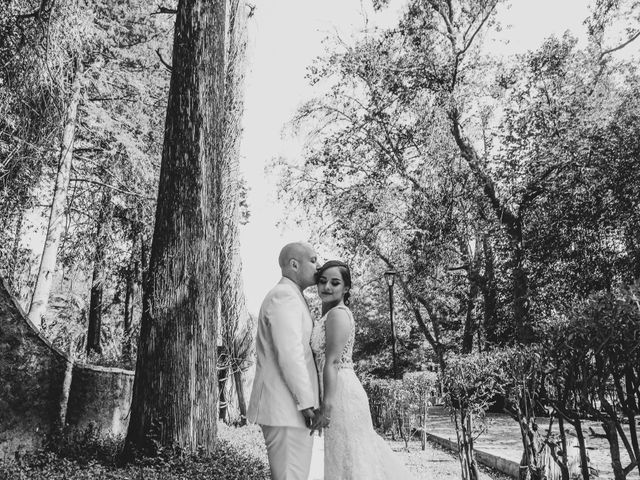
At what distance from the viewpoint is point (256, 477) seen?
495 cm

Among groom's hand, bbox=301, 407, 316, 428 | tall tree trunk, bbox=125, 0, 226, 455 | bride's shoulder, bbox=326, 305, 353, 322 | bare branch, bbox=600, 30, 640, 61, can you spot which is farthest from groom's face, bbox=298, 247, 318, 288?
bare branch, bbox=600, 30, 640, 61

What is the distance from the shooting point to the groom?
3.45 metres

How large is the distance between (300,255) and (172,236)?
2525mm

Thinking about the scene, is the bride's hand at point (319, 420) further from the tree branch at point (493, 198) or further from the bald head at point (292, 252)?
the tree branch at point (493, 198)

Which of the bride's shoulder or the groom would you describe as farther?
the bride's shoulder

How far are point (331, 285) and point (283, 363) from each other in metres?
0.72

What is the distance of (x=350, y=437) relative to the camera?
4.19m

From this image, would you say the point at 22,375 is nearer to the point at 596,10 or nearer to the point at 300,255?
the point at 300,255

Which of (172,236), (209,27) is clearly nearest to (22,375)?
(172,236)

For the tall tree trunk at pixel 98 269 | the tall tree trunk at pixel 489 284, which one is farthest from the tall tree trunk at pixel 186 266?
the tall tree trunk at pixel 489 284

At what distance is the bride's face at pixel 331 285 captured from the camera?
3916 millimetres

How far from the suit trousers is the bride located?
1.07ft

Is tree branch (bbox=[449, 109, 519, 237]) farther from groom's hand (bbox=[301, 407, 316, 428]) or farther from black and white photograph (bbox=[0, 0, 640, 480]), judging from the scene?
groom's hand (bbox=[301, 407, 316, 428])

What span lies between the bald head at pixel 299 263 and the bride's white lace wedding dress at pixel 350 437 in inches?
15.5
